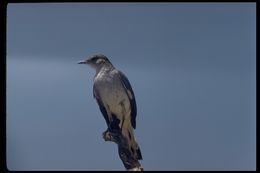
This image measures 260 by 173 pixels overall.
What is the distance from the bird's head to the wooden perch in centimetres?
109

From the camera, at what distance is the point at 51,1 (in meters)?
6.21

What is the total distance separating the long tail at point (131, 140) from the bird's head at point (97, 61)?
103 centimetres

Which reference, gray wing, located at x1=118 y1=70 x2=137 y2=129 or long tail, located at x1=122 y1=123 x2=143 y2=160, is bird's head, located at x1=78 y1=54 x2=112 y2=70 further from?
long tail, located at x1=122 y1=123 x2=143 y2=160

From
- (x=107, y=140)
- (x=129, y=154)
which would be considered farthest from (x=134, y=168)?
(x=107, y=140)

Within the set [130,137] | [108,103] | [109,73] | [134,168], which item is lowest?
[134,168]

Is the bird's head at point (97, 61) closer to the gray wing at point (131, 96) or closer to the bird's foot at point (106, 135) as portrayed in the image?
the gray wing at point (131, 96)

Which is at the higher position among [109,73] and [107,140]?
[109,73]

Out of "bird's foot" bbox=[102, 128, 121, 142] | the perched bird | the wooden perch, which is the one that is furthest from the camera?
the perched bird

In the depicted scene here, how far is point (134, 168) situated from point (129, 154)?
21 cm

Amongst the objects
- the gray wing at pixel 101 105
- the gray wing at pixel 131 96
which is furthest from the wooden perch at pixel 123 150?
the gray wing at pixel 131 96

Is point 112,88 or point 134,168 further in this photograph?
point 112,88

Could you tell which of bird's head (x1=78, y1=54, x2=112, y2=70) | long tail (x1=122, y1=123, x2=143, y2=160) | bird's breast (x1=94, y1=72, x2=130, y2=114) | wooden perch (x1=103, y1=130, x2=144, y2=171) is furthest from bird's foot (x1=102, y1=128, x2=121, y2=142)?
bird's head (x1=78, y1=54, x2=112, y2=70)

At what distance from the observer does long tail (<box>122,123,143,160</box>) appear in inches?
250

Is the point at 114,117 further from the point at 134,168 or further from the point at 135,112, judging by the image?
→ the point at 134,168
